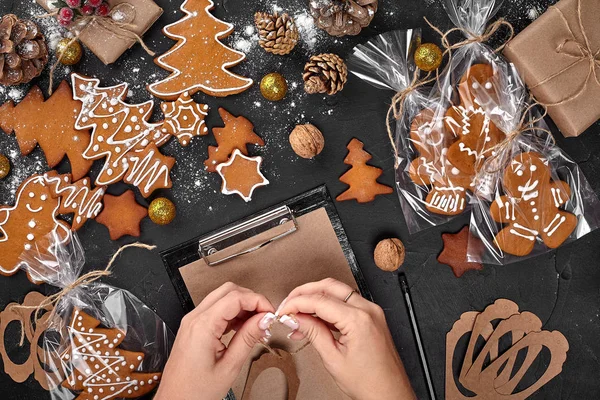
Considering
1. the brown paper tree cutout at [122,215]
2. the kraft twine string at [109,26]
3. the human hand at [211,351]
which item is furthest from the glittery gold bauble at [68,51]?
the human hand at [211,351]

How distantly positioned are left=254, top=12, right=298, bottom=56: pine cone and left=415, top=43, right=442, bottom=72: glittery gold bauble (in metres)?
0.27

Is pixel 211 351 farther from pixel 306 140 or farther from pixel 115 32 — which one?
pixel 115 32

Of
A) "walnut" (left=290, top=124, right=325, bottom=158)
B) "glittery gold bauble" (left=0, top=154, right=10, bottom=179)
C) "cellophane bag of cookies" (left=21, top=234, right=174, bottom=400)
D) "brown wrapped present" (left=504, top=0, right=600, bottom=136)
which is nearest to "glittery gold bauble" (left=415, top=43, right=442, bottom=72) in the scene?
"brown wrapped present" (left=504, top=0, right=600, bottom=136)

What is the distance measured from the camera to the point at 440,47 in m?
1.25

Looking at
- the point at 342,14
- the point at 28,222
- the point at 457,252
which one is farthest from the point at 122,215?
the point at 457,252

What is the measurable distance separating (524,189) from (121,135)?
0.91 metres

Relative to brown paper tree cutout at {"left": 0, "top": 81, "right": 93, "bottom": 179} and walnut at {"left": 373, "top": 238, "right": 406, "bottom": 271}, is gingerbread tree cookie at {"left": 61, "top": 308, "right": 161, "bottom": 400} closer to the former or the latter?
brown paper tree cutout at {"left": 0, "top": 81, "right": 93, "bottom": 179}

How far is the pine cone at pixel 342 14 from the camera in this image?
116 centimetres

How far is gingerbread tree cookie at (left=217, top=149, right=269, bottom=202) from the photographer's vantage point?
126 centimetres

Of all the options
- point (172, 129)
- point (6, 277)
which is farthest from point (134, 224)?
point (6, 277)

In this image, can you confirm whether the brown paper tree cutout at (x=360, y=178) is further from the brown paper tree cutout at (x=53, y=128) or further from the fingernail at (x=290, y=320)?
the brown paper tree cutout at (x=53, y=128)

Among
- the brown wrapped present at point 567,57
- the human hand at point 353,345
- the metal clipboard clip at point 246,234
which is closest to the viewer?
the human hand at point 353,345

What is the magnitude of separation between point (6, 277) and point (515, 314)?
3.90ft

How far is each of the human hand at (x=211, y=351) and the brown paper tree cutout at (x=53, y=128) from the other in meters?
0.48
